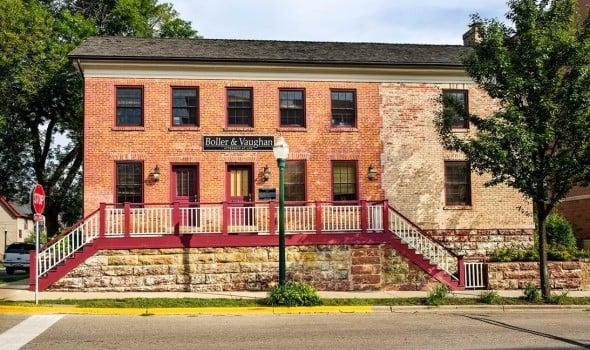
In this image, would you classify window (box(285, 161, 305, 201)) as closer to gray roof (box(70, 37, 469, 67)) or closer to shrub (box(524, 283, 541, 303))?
gray roof (box(70, 37, 469, 67))

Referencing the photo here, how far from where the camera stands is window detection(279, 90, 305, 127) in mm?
21188

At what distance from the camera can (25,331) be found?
11.2m

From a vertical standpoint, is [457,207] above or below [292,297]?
above

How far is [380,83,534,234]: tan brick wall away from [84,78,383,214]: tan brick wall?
0.50 m

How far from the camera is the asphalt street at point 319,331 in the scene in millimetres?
10146

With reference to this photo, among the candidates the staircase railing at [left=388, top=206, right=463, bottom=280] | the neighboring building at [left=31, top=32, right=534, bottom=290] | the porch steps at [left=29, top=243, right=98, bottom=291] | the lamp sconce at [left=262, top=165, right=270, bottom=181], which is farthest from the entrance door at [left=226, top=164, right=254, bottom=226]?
the porch steps at [left=29, top=243, right=98, bottom=291]

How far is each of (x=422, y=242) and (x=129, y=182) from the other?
9.42 m

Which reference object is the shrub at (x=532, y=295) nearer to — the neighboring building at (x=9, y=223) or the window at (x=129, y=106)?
the window at (x=129, y=106)

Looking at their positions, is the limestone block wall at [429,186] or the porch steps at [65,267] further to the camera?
the limestone block wall at [429,186]

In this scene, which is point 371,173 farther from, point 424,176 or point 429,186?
point 429,186

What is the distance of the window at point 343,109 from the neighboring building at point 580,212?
15.3m

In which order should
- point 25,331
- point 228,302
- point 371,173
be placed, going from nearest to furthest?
point 25,331 < point 228,302 < point 371,173

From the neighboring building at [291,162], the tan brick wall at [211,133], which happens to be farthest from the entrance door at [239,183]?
the tan brick wall at [211,133]

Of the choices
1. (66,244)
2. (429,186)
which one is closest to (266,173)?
(429,186)
